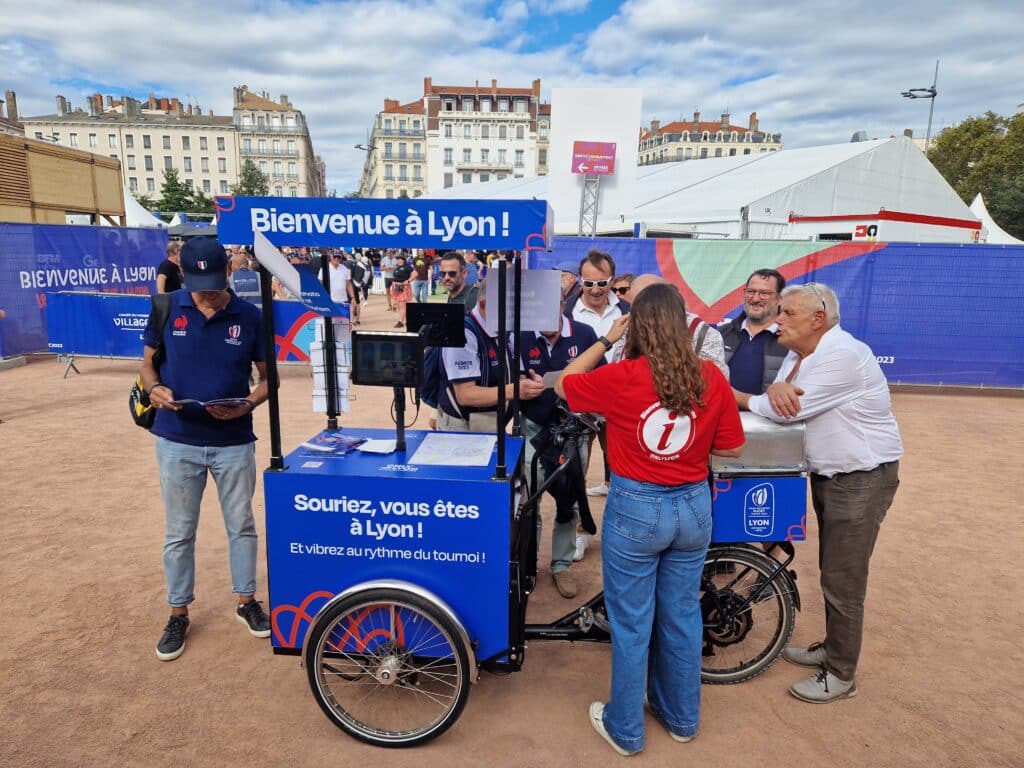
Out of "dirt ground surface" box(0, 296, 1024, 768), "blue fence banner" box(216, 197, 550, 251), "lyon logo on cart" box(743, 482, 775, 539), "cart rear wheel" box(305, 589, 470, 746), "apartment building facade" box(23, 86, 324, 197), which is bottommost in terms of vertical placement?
"dirt ground surface" box(0, 296, 1024, 768)

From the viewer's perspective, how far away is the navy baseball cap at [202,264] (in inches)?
117

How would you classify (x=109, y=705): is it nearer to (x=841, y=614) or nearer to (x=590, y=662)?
(x=590, y=662)

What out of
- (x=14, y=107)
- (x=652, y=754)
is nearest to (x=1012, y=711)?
(x=652, y=754)

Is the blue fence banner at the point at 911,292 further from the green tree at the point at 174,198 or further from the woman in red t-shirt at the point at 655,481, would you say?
the green tree at the point at 174,198

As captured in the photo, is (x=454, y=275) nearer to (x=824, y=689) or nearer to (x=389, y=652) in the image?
(x=389, y=652)

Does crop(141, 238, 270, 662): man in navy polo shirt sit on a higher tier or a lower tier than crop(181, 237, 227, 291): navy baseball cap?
lower

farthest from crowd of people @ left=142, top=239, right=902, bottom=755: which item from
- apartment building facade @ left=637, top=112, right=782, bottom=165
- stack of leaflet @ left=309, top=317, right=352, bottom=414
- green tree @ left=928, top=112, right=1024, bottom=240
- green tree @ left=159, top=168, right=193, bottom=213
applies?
apartment building facade @ left=637, top=112, right=782, bottom=165

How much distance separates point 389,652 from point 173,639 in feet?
4.55

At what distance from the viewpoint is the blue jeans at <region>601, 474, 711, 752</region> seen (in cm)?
237

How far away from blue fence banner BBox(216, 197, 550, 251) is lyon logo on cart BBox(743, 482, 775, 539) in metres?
1.49

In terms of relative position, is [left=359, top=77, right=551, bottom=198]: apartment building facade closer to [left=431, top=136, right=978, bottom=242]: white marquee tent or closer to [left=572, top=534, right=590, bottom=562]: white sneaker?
[left=431, top=136, right=978, bottom=242]: white marquee tent

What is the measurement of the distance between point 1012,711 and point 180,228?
11.5 m

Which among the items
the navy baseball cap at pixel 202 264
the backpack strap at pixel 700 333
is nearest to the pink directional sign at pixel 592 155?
the backpack strap at pixel 700 333

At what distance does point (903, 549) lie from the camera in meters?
4.66
